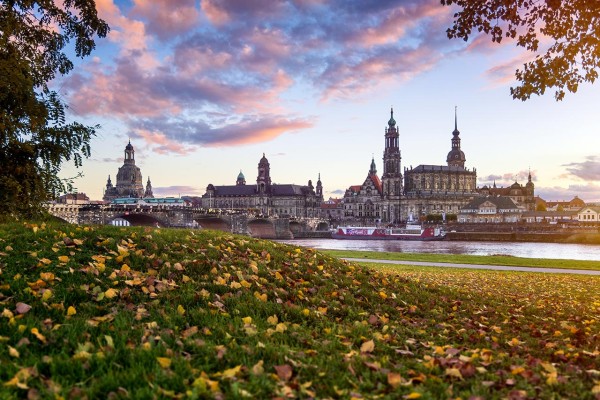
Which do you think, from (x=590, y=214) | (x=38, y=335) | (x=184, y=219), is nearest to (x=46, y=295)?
(x=38, y=335)

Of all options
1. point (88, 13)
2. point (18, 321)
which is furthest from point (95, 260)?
point (88, 13)

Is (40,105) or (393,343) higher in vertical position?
(40,105)

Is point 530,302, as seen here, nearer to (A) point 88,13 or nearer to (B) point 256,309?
(B) point 256,309

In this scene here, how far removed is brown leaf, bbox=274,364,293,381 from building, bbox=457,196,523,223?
487 ft

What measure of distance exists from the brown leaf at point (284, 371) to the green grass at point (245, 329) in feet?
0.05

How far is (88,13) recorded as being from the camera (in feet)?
37.5

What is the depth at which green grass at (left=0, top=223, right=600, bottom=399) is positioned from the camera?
4605mm

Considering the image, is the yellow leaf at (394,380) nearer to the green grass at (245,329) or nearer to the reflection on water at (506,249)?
the green grass at (245,329)

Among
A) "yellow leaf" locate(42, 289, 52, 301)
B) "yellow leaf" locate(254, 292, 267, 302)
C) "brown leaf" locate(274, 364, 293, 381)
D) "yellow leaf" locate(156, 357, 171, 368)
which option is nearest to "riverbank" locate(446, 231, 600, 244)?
"yellow leaf" locate(254, 292, 267, 302)

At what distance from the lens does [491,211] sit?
149 metres

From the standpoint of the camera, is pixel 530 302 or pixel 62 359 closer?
pixel 62 359

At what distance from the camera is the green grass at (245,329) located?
4.61m

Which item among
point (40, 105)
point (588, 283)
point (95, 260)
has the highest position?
point (40, 105)

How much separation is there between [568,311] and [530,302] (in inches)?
51.7
